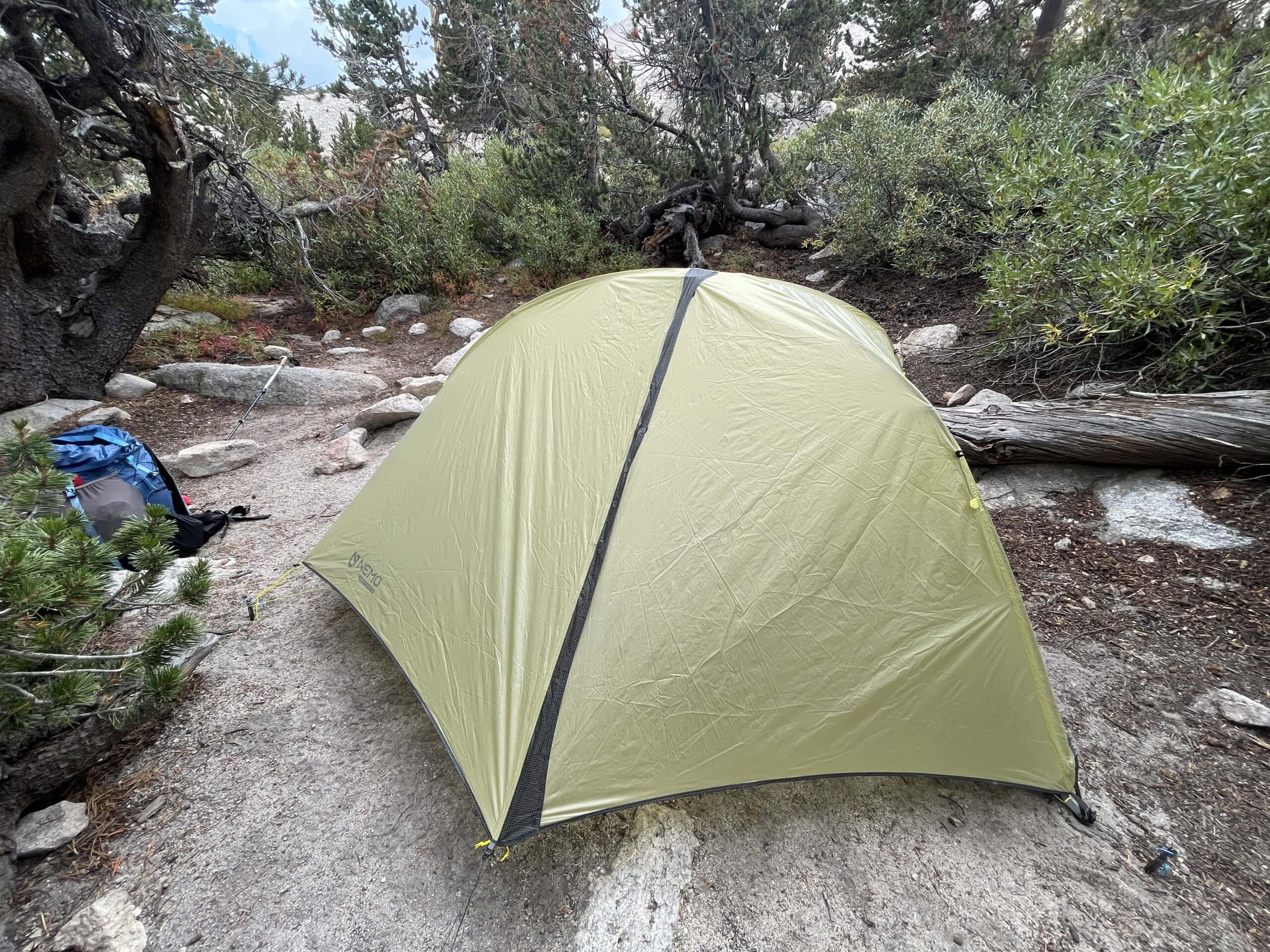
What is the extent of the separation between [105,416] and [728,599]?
270 inches

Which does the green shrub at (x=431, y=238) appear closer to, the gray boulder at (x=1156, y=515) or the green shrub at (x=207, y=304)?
the green shrub at (x=207, y=304)

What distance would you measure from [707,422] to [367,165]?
10765 millimetres

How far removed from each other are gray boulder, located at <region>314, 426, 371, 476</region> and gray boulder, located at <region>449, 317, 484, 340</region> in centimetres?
355

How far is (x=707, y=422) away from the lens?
2127mm

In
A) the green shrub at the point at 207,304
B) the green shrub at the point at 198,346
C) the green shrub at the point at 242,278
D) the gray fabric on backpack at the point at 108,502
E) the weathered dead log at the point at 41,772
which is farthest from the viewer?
the green shrub at the point at 242,278

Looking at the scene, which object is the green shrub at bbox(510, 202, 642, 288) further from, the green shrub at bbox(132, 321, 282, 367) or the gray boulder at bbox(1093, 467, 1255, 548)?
the gray boulder at bbox(1093, 467, 1255, 548)

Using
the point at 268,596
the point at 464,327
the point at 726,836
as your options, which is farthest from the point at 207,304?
the point at 726,836

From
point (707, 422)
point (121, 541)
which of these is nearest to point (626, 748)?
point (707, 422)

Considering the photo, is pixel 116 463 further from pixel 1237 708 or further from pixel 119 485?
pixel 1237 708

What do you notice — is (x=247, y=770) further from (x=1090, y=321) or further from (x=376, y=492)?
(x=1090, y=321)

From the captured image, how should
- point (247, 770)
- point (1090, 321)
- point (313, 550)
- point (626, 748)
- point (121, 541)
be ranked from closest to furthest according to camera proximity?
point (121, 541) < point (626, 748) < point (247, 770) < point (313, 550) < point (1090, 321)

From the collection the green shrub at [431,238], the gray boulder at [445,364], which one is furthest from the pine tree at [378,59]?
the gray boulder at [445,364]

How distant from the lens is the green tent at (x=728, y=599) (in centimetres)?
178

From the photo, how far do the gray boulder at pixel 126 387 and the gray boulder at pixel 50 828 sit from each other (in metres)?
6.10
